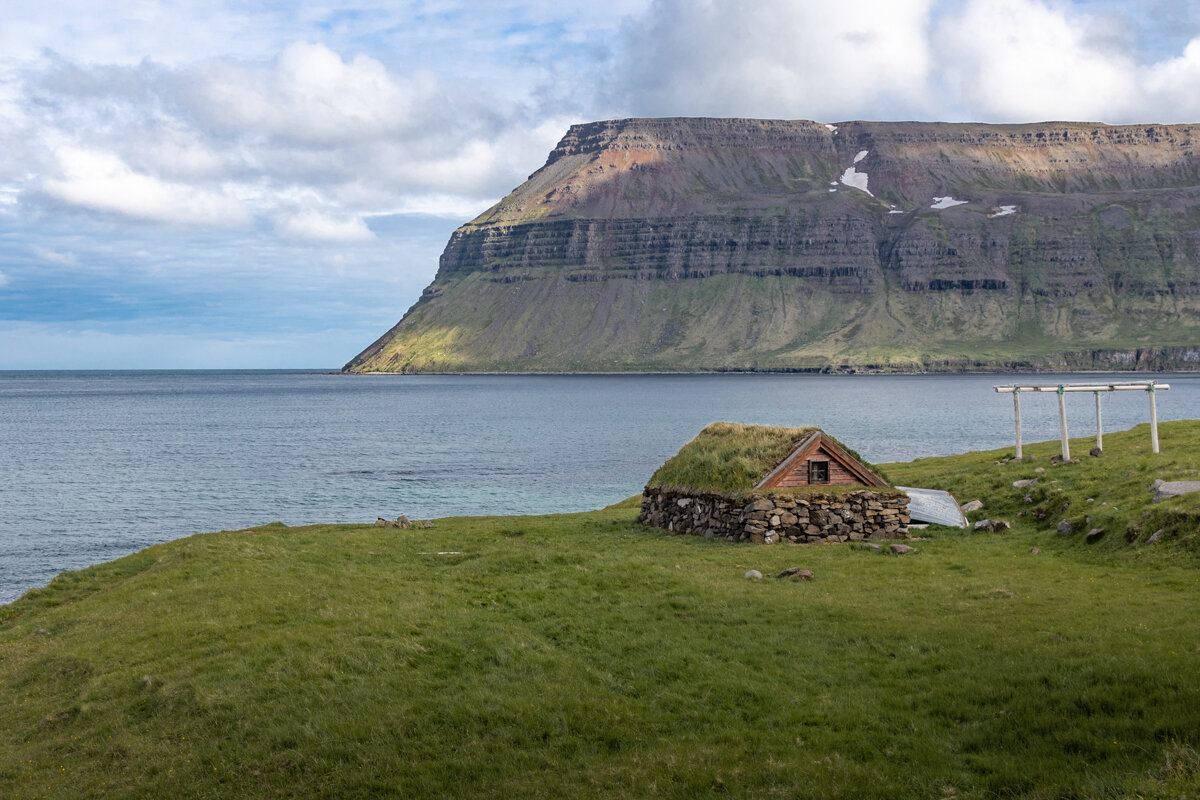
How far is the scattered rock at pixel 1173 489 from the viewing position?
2623 centimetres

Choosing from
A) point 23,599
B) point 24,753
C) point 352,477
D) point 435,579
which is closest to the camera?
point 24,753

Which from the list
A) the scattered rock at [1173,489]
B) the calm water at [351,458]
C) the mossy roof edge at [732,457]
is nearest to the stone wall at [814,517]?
the mossy roof edge at [732,457]

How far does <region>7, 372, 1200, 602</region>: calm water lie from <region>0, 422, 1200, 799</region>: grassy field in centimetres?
2718

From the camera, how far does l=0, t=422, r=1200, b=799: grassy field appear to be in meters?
12.9

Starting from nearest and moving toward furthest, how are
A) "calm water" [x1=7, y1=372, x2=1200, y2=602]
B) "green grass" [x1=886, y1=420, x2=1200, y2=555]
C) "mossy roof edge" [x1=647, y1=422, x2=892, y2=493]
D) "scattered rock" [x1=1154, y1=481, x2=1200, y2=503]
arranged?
1. "green grass" [x1=886, y1=420, x2=1200, y2=555]
2. "scattered rock" [x1=1154, y1=481, x2=1200, y2=503]
3. "mossy roof edge" [x1=647, y1=422, x2=892, y2=493]
4. "calm water" [x1=7, y1=372, x2=1200, y2=602]

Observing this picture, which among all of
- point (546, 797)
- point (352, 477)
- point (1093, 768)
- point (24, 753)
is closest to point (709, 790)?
point (546, 797)

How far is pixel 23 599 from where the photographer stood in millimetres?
30875

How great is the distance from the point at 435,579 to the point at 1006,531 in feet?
64.9

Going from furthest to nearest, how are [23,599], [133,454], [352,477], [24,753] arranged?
[133,454] < [352,477] < [23,599] < [24,753]

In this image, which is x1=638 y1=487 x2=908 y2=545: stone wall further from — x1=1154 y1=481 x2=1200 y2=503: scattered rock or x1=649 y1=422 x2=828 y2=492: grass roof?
x1=1154 y1=481 x2=1200 y2=503: scattered rock

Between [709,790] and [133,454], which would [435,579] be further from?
[133,454]

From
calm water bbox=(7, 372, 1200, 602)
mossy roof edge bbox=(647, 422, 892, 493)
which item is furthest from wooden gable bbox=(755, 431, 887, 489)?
calm water bbox=(7, 372, 1200, 602)

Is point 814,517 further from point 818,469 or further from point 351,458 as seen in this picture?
point 351,458

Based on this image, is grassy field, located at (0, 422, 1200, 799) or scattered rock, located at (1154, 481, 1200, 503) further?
scattered rock, located at (1154, 481, 1200, 503)
